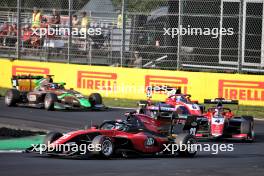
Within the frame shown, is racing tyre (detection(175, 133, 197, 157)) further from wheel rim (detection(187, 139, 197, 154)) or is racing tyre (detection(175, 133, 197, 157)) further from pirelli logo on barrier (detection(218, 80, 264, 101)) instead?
pirelli logo on barrier (detection(218, 80, 264, 101))

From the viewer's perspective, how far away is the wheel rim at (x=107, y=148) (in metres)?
13.9

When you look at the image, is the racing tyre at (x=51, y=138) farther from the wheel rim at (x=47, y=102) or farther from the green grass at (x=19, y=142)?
the wheel rim at (x=47, y=102)

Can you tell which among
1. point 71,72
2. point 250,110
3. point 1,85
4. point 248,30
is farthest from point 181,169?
point 1,85

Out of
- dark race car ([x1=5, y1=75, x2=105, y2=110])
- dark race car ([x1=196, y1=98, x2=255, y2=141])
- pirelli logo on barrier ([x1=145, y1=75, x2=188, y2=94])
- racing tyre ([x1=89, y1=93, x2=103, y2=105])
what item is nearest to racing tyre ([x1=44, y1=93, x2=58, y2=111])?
dark race car ([x1=5, y1=75, x2=105, y2=110])

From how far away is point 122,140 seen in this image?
1448cm

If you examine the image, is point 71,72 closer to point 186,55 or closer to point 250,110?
point 186,55

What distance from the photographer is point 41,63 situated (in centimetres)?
2755

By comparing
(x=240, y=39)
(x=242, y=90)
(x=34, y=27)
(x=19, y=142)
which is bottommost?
(x=19, y=142)

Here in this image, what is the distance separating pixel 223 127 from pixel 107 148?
487 cm

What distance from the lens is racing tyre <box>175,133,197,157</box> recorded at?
15023 millimetres

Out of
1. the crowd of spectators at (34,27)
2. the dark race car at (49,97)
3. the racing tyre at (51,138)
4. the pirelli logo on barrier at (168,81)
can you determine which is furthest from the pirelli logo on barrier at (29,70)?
the racing tyre at (51,138)

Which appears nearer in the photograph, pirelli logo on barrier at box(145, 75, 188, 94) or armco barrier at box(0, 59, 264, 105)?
armco barrier at box(0, 59, 264, 105)

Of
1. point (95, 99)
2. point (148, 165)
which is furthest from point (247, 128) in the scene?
point (95, 99)

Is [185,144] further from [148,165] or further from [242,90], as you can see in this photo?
[242,90]
